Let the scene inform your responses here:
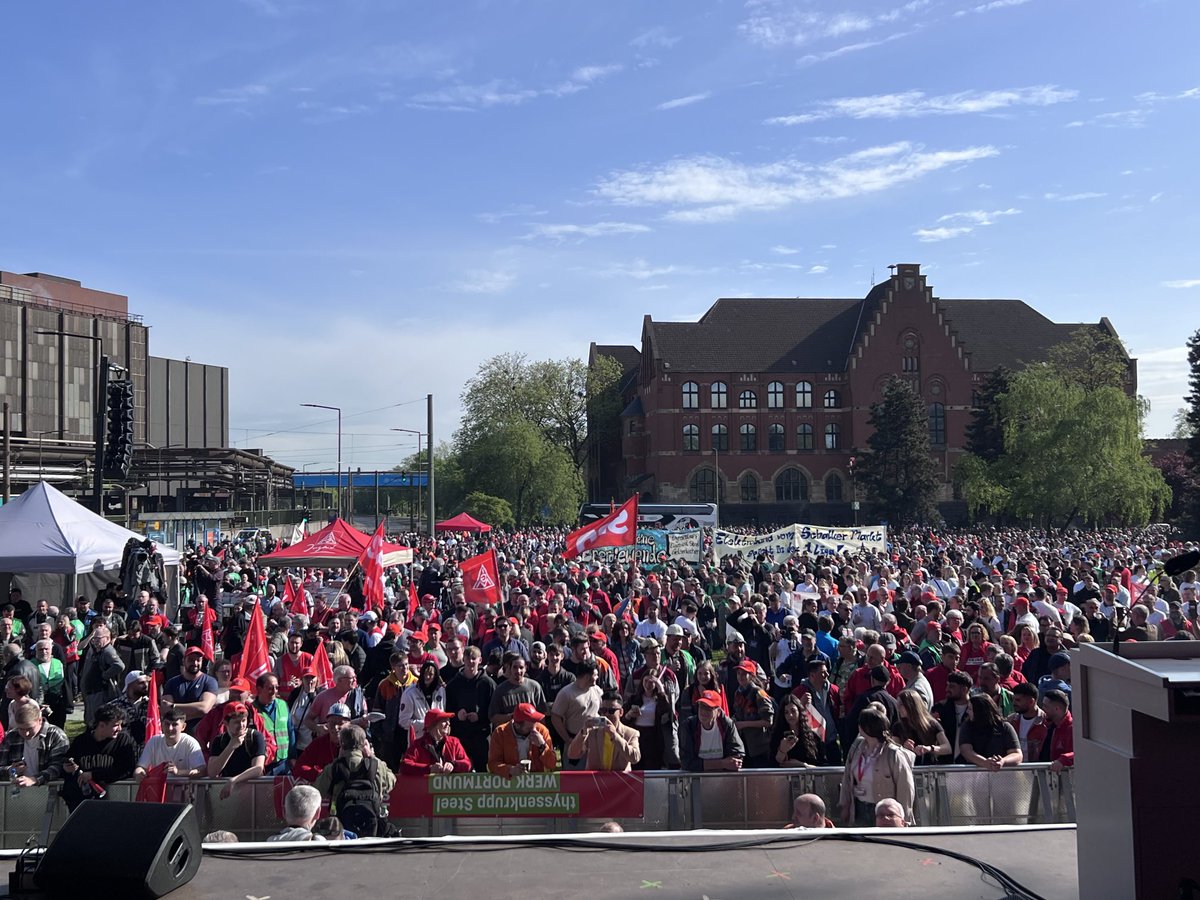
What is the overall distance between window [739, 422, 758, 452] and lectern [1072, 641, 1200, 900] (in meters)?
80.2

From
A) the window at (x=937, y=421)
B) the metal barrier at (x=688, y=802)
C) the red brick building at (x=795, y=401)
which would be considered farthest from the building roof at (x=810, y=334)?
the metal barrier at (x=688, y=802)

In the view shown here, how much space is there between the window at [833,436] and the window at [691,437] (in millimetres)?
9858

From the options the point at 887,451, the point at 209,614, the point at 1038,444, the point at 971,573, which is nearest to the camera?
the point at 209,614

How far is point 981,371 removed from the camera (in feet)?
279

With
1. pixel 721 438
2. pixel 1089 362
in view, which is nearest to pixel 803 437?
pixel 721 438

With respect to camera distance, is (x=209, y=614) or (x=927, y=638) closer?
(x=927, y=638)

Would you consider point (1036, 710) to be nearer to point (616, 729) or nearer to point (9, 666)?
point (616, 729)

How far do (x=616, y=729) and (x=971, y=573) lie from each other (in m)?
16.6

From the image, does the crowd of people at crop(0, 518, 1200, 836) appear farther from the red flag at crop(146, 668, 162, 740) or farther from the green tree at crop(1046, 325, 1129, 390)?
the green tree at crop(1046, 325, 1129, 390)

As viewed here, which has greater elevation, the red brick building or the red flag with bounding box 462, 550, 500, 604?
the red brick building

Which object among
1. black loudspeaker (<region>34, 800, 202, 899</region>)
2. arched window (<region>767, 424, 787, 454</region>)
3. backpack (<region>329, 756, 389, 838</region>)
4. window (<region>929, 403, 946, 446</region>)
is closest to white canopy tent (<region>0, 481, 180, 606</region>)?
backpack (<region>329, 756, 389, 838</region>)

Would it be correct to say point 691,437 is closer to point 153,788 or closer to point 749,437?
point 749,437

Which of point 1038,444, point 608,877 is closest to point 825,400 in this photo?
point 1038,444

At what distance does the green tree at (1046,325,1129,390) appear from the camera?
229 feet
